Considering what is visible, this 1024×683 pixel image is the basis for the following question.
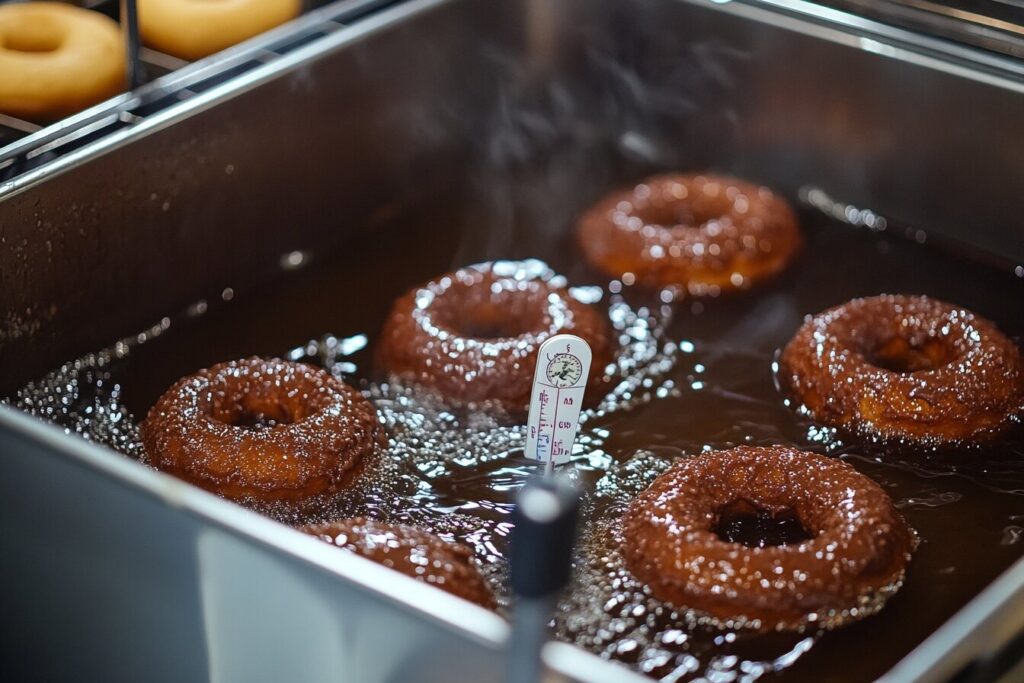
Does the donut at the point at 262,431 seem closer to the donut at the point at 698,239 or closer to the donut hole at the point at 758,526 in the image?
the donut hole at the point at 758,526

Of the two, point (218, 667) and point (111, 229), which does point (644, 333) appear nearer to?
point (111, 229)

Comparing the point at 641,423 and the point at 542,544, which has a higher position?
the point at 542,544

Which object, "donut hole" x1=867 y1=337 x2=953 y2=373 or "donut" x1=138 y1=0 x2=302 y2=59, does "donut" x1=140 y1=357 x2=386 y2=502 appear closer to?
→ "donut" x1=138 y1=0 x2=302 y2=59

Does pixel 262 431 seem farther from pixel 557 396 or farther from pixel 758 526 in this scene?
pixel 758 526

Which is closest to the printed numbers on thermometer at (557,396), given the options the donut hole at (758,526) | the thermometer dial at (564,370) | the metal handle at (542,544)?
the thermometer dial at (564,370)

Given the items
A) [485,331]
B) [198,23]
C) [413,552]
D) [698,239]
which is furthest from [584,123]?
[413,552]

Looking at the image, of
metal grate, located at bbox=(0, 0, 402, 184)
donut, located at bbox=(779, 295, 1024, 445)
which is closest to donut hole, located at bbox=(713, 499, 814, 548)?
donut, located at bbox=(779, 295, 1024, 445)

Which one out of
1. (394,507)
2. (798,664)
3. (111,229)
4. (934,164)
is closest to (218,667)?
(394,507)
